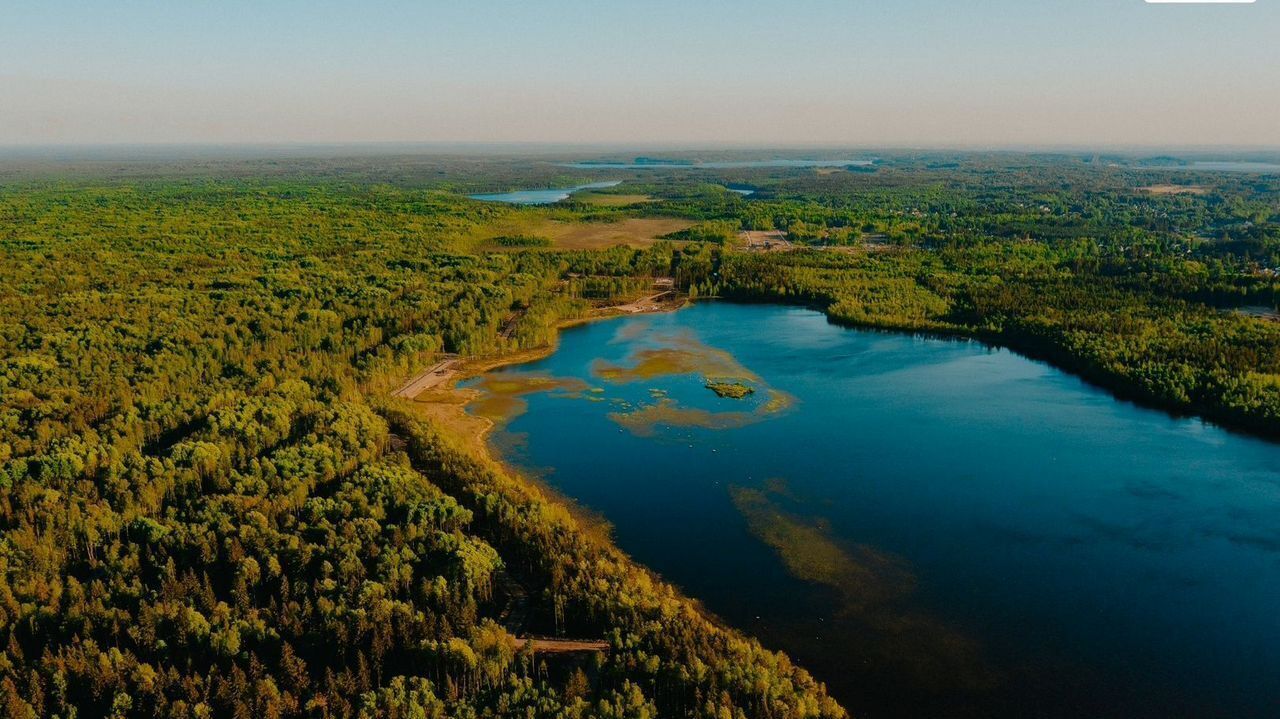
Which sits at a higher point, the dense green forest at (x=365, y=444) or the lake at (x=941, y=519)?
the dense green forest at (x=365, y=444)

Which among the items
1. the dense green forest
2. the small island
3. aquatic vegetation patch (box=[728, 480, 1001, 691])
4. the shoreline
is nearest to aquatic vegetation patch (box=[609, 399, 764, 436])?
the small island

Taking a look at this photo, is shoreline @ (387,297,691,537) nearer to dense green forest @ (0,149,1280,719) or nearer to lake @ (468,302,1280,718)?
lake @ (468,302,1280,718)

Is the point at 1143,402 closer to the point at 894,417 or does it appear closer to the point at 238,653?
the point at 894,417

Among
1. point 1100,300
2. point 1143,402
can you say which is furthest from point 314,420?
point 1100,300

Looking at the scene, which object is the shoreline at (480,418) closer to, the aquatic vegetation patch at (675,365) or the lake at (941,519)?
the lake at (941,519)

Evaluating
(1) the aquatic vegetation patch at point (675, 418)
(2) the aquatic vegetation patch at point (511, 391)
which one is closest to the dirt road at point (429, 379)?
(2) the aquatic vegetation patch at point (511, 391)

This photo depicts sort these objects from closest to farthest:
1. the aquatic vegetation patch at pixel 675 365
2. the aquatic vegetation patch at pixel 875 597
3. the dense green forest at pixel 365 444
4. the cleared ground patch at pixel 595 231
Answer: the dense green forest at pixel 365 444, the aquatic vegetation patch at pixel 875 597, the aquatic vegetation patch at pixel 675 365, the cleared ground patch at pixel 595 231
